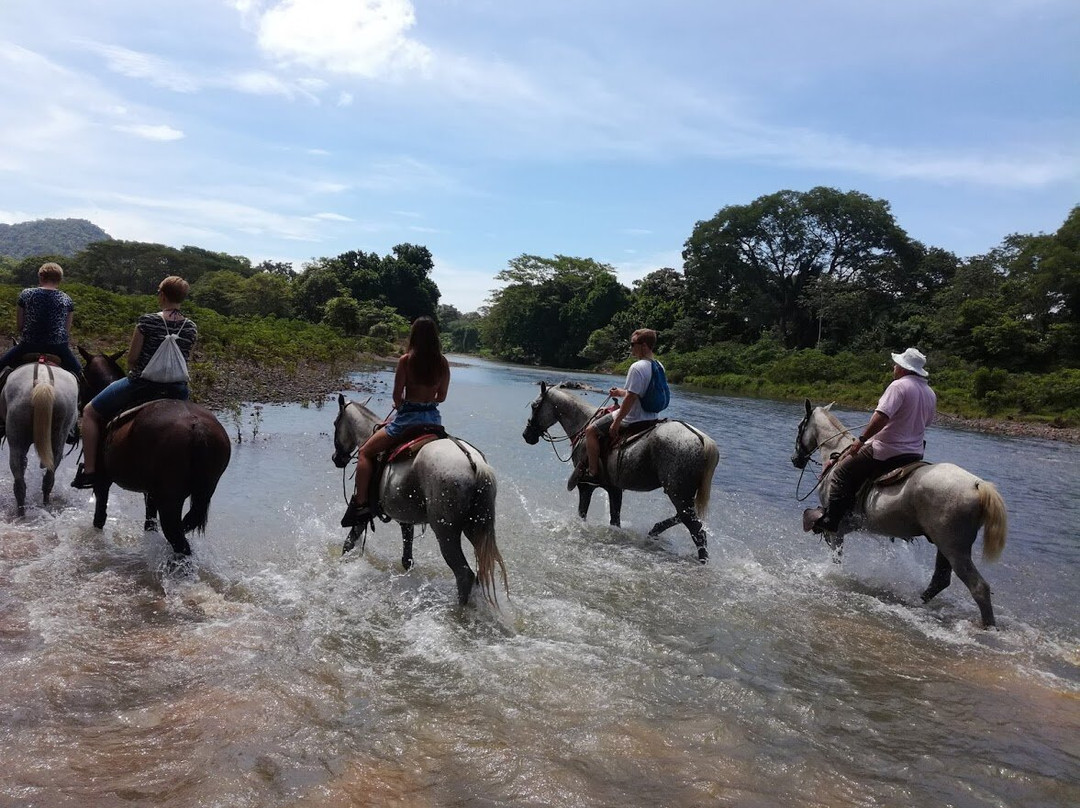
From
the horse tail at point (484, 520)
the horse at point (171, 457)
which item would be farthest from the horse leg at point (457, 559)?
the horse at point (171, 457)

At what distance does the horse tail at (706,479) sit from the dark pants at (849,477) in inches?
47.5

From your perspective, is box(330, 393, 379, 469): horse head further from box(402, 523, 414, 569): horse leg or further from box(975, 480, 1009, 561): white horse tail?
box(975, 480, 1009, 561): white horse tail

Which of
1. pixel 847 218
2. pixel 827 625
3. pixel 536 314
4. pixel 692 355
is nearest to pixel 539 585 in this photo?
pixel 827 625

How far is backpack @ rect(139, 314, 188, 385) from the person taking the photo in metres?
5.85

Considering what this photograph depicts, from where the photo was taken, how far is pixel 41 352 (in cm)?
761

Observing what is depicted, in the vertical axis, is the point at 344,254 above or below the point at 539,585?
above

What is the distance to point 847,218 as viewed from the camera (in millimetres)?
58906

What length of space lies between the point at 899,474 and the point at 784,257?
6022 cm

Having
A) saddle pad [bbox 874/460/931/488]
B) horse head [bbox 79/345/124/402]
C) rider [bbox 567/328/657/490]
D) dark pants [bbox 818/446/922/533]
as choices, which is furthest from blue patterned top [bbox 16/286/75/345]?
saddle pad [bbox 874/460/931/488]

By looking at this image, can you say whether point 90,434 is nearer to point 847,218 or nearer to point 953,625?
point 953,625

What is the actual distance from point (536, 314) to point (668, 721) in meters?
77.0

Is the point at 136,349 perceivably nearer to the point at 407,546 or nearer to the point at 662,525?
the point at 407,546

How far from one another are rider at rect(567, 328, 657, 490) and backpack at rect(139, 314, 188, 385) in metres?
4.36

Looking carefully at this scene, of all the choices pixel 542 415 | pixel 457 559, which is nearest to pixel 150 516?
pixel 457 559
